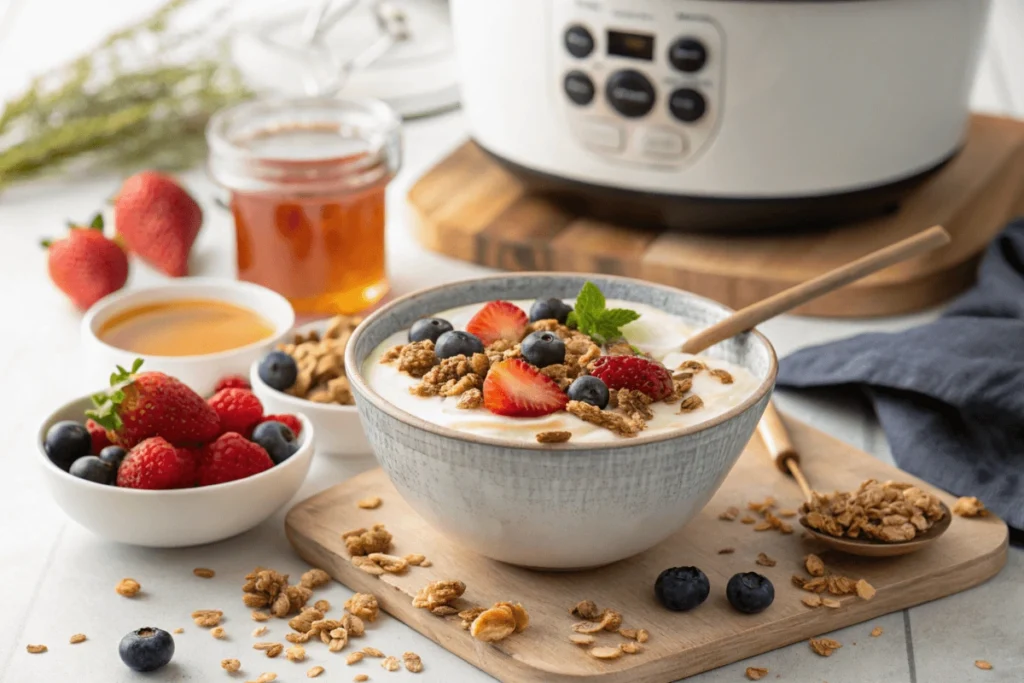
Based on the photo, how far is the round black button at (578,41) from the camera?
1.42m

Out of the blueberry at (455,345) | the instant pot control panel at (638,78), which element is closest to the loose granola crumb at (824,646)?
the blueberry at (455,345)

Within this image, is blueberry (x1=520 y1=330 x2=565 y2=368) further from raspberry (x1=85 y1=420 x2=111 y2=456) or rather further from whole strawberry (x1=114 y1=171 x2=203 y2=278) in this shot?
whole strawberry (x1=114 y1=171 x2=203 y2=278)

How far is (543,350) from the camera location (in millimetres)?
997

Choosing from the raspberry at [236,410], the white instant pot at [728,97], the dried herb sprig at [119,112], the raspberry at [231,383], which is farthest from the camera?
the dried herb sprig at [119,112]

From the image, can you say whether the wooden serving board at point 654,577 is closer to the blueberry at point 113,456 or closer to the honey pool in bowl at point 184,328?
the blueberry at point 113,456

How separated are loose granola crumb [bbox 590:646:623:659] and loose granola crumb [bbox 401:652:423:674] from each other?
13 centimetres

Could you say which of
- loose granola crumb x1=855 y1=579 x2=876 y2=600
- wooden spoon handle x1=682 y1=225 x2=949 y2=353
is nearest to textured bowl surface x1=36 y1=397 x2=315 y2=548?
wooden spoon handle x1=682 y1=225 x2=949 y2=353

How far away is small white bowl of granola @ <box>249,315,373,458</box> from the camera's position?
121 centimetres

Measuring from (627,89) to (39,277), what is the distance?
2.46 feet

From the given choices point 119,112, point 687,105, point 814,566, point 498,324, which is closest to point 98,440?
point 498,324

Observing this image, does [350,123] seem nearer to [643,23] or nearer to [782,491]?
[643,23]

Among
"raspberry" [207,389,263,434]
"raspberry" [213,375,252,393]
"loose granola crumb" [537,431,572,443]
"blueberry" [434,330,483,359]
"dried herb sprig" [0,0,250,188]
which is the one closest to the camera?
"loose granola crumb" [537,431,572,443]

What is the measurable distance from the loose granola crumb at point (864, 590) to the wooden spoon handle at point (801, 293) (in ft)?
0.71

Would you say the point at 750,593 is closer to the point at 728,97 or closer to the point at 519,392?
the point at 519,392
